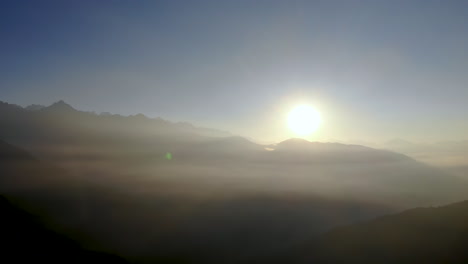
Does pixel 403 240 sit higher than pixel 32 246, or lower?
higher

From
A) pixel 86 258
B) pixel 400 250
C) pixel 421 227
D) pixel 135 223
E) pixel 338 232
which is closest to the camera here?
pixel 86 258

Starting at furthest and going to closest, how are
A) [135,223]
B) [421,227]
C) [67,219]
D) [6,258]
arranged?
1. [135,223]
2. [67,219]
3. [421,227]
4. [6,258]

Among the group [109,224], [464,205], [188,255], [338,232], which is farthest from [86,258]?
[464,205]

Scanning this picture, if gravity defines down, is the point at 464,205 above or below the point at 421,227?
above

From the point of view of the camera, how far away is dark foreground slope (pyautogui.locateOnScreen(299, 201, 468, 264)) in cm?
10819

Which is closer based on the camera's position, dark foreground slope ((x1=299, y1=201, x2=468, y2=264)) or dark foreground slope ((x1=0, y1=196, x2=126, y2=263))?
dark foreground slope ((x1=0, y1=196, x2=126, y2=263))

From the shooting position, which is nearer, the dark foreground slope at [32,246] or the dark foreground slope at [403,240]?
the dark foreground slope at [32,246]

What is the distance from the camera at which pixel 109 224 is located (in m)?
184

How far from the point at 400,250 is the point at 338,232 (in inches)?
1300

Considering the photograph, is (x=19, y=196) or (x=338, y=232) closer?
(x=338, y=232)

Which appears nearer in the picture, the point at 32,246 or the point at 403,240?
the point at 32,246

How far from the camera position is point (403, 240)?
401 feet

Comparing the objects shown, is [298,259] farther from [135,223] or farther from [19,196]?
[19,196]

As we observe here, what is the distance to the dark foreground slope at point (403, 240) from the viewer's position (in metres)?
108
